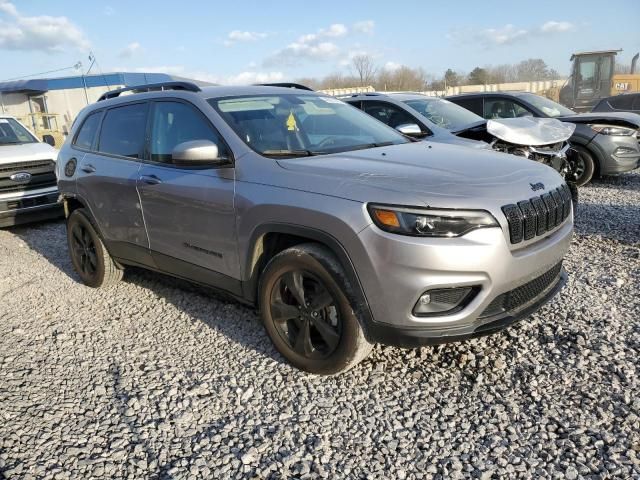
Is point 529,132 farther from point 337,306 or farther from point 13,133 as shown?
point 13,133

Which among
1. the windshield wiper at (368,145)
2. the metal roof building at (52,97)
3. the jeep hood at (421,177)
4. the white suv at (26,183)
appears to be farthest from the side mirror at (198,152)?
the metal roof building at (52,97)

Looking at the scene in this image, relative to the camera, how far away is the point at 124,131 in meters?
4.39

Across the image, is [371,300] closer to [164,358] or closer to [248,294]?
[248,294]

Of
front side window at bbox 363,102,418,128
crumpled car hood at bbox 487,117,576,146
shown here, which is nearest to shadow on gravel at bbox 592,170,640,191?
crumpled car hood at bbox 487,117,576,146

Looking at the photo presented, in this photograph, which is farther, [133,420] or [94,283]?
[94,283]

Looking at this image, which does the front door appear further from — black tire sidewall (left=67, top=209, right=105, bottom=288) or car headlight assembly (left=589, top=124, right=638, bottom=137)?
car headlight assembly (left=589, top=124, right=638, bottom=137)

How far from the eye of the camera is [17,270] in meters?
5.82

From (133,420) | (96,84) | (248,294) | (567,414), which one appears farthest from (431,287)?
(96,84)

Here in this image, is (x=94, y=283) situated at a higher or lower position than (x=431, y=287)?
lower

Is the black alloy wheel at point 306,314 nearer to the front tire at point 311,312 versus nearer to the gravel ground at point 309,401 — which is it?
the front tire at point 311,312

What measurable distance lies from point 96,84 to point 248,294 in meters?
34.9

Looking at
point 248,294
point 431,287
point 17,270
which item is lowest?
point 17,270

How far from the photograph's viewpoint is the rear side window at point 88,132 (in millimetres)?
4824

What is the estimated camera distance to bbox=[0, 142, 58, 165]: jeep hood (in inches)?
296
